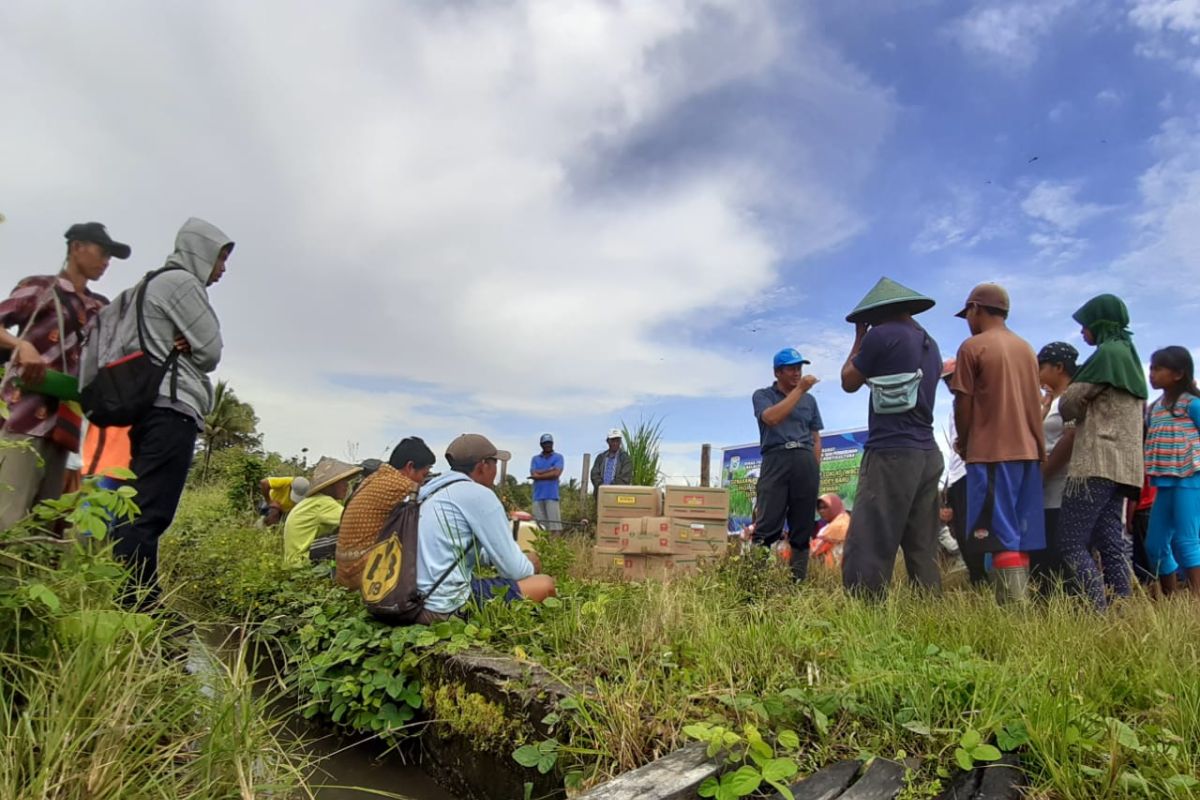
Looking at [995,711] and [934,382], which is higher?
[934,382]

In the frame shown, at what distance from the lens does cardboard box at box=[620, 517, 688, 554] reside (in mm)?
5129

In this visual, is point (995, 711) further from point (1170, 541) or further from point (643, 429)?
point (643, 429)

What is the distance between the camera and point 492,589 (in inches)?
134

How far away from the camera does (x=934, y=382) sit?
371cm

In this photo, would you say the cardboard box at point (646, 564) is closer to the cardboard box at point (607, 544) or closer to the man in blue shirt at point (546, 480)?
the cardboard box at point (607, 544)

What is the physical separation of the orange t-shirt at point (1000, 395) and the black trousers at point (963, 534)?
577 millimetres

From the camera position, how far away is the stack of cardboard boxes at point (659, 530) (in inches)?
203

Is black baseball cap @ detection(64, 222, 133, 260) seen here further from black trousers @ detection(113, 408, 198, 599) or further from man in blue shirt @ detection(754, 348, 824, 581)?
man in blue shirt @ detection(754, 348, 824, 581)

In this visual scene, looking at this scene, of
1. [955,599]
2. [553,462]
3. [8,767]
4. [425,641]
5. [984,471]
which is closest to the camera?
[8,767]

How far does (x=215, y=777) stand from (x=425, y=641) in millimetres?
1404

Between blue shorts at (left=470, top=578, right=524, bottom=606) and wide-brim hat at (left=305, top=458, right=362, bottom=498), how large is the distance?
2743 millimetres

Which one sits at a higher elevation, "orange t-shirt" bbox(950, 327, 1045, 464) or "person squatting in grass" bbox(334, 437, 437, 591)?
"orange t-shirt" bbox(950, 327, 1045, 464)

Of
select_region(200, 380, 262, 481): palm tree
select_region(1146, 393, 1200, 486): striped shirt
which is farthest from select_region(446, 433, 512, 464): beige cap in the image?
select_region(200, 380, 262, 481): palm tree

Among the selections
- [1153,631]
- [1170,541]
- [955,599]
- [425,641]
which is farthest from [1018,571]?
[425,641]
